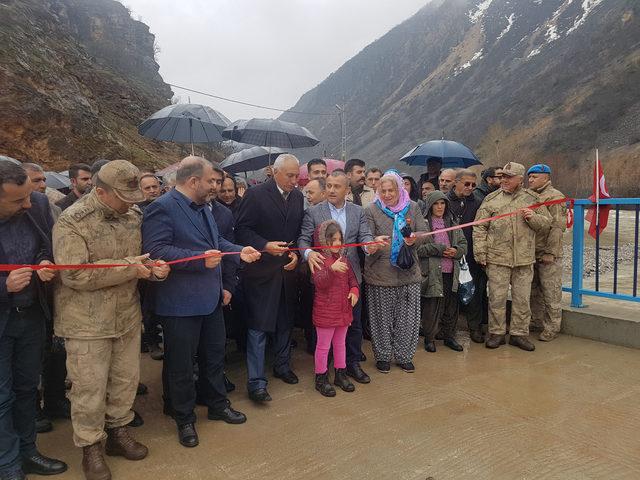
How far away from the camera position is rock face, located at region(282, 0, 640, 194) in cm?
3869

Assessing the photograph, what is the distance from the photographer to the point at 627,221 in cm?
1741

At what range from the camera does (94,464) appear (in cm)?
256

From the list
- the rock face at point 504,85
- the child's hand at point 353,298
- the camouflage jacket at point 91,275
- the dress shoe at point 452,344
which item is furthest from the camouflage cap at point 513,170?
the rock face at point 504,85

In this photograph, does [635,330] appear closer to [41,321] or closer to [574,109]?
[41,321]

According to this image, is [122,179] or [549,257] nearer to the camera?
[122,179]

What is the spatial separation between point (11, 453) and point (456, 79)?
89906 mm

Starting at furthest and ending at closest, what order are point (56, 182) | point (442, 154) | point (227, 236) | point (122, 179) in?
1. point (56, 182)
2. point (442, 154)
3. point (227, 236)
4. point (122, 179)

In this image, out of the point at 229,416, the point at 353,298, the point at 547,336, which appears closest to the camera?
the point at 229,416

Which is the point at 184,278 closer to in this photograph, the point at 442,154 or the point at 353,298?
the point at 353,298

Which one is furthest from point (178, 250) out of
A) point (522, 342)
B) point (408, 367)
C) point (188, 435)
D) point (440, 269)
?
point (522, 342)

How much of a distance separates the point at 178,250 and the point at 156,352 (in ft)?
7.36

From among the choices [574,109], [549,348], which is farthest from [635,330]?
[574,109]

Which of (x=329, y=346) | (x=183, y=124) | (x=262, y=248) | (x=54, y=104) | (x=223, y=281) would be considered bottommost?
(x=329, y=346)

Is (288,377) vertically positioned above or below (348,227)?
below
